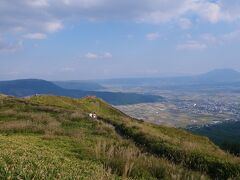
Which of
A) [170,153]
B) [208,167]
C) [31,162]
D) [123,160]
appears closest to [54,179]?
[31,162]

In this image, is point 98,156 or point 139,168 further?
point 98,156

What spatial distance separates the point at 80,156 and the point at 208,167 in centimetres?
Result: 569

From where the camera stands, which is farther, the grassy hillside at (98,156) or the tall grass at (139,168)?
the tall grass at (139,168)

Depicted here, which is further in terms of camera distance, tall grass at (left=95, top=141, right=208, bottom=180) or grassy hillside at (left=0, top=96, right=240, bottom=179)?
tall grass at (left=95, top=141, right=208, bottom=180)

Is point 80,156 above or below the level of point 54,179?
below

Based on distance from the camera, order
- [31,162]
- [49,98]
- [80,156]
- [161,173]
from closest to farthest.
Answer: [31,162], [161,173], [80,156], [49,98]

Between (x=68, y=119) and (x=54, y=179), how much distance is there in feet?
84.0

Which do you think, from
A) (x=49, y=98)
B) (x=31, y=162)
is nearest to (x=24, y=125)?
(x=31, y=162)

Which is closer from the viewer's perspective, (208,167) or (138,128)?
(208,167)

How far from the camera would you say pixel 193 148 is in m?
20.5

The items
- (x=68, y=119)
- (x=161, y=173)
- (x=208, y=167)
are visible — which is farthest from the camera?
(x=68, y=119)

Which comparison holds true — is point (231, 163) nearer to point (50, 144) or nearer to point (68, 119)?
point (50, 144)

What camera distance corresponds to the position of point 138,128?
30.3 metres

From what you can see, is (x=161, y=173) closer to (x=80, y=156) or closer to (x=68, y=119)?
(x=80, y=156)
